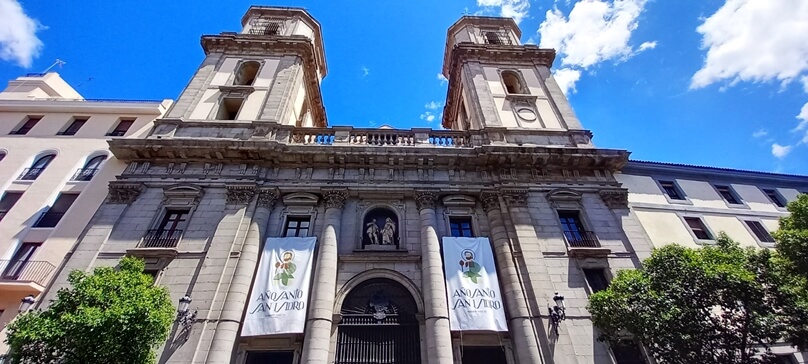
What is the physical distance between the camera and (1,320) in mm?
11742

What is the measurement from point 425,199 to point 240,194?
327 inches

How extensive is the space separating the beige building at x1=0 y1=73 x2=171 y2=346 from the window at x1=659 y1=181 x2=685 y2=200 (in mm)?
27930

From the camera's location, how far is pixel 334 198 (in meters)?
15.7

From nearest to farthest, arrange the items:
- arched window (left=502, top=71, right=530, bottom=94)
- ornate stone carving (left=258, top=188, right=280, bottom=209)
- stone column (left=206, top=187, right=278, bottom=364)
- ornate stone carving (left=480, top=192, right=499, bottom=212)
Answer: stone column (left=206, top=187, right=278, bottom=364) → ornate stone carving (left=258, top=188, right=280, bottom=209) → ornate stone carving (left=480, top=192, right=499, bottom=212) → arched window (left=502, top=71, right=530, bottom=94)

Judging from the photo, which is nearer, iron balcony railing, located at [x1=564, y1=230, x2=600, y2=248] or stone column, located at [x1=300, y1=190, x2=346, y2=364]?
stone column, located at [x1=300, y1=190, x2=346, y2=364]

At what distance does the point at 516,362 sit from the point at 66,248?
58.4ft

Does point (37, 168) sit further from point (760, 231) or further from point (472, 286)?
point (760, 231)

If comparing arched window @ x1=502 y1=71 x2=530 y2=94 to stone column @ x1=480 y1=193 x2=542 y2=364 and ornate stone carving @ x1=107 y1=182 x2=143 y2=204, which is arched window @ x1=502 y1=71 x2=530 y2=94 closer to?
stone column @ x1=480 y1=193 x2=542 y2=364

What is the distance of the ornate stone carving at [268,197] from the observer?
15464 millimetres

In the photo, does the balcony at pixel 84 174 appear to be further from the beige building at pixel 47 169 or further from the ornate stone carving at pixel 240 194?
the ornate stone carving at pixel 240 194

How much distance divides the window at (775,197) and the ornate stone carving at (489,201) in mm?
16391

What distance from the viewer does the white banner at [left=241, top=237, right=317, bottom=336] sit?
38.2ft

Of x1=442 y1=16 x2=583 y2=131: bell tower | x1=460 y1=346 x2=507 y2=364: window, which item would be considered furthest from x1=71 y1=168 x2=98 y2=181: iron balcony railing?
x1=442 y1=16 x2=583 y2=131: bell tower

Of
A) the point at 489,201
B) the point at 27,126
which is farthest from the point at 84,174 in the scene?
the point at 489,201
